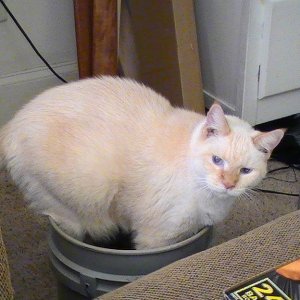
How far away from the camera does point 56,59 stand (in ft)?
6.43

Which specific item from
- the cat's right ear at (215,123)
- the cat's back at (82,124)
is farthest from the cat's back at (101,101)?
the cat's right ear at (215,123)

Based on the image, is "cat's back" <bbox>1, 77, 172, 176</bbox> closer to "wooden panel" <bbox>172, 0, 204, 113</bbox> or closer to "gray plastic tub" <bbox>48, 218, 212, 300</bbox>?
"gray plastic tub" <bbox>48, 218, 212, 300</bbox>

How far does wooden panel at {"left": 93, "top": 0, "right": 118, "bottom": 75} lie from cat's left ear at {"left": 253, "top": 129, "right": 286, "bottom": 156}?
80cm

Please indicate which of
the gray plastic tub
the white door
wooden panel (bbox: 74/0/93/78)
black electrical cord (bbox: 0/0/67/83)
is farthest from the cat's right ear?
black electrical cord (bbox: 0/0/67/83)

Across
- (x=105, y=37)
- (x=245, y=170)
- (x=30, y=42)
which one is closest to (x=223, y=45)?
(x=105, y=37)

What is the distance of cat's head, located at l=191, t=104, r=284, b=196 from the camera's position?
3.32ft

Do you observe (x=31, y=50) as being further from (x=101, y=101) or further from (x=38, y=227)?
(x=101, y=101)

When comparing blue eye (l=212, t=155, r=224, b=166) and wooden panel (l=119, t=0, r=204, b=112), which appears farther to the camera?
wooden panel (l=119, t=0, r=204, b=112)

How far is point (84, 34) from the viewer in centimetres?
173

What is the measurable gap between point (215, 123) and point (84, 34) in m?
0.86

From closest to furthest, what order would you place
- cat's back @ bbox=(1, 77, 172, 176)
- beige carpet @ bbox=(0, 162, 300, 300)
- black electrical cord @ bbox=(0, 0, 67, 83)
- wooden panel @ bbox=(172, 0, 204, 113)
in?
cat's back @ bbox=(1, 77, 172, 176), beige carpet @ bbox=(0, 162, 300, 300), wooden panel @ bbox=(172, 0, 204, 113), black electrical cord @ bbox=(0, 0, 67, 83)

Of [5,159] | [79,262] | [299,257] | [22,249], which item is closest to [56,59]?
[22,249]

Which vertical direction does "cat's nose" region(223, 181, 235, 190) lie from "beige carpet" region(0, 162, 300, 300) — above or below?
above

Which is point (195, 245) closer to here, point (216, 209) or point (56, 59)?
point (216, 209)
